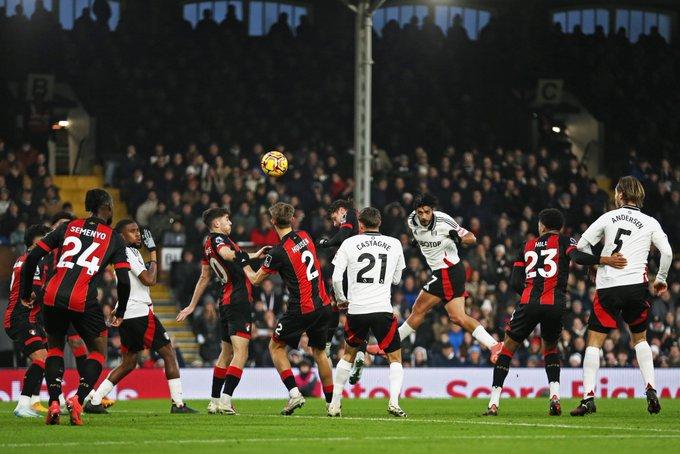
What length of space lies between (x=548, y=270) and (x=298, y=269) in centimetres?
279

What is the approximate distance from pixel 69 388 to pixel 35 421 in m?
8.24

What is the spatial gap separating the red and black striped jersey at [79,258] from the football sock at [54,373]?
487mm

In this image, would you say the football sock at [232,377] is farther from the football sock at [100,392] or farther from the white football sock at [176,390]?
the football sock at [100,392]

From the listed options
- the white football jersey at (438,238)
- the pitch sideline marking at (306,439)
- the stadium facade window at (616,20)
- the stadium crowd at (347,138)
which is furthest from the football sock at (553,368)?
the stadium facade window at (616,20)

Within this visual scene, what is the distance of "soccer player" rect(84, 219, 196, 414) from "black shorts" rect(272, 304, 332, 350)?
54.2 inches

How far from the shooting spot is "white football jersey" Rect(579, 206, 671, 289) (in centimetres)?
1330

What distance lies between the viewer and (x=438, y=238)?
1571 cm

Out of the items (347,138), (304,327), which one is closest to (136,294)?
(304,327)

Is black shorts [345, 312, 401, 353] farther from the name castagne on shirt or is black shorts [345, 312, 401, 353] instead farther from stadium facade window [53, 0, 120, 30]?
stadium facade window [53, 0, 120, 30]

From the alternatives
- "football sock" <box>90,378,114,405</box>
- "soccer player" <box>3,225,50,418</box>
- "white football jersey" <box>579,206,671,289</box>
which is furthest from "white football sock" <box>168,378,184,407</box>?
"white football jersey" <box>579,206,671,289</box>

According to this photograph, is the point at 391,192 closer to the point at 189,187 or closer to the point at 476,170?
the point at 476,170

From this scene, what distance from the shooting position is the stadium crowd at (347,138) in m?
25.8

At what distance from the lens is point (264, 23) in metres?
43.9

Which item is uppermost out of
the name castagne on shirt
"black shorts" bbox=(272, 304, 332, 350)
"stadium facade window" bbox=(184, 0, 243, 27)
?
"stadium facade window" bbox=(184, 0, 243, 27)
